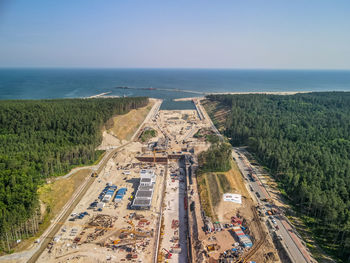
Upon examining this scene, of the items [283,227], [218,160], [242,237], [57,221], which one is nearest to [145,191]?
[57,221]

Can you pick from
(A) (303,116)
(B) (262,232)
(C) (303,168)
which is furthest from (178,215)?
(A) (303,116)

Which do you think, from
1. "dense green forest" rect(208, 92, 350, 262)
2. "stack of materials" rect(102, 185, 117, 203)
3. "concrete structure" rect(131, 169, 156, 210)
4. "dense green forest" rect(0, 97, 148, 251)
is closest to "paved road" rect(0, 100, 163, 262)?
"dense green forest" rect(0, 97, 148, 251)

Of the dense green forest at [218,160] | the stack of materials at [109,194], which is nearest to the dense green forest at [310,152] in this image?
the dense green forest at [218,160]

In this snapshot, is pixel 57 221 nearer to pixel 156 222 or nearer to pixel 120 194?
pixel 120 194

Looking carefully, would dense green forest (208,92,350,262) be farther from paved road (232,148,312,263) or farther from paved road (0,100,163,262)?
paved road (0,100,163,262)

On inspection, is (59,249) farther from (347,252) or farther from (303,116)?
(303,116)

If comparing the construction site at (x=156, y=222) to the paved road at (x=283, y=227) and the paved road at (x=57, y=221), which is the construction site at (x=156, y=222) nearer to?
the paved road at (x=57, y=221)
